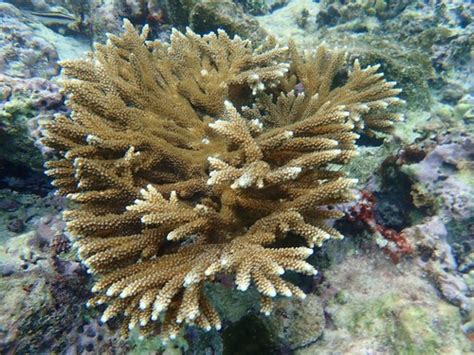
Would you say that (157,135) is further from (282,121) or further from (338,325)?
(338,325)

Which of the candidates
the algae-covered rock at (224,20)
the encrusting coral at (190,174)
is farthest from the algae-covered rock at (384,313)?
the algae-covered rock at (224,20)

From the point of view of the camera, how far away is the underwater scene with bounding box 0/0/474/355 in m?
2.55

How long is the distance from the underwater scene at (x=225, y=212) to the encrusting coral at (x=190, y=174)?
16mm

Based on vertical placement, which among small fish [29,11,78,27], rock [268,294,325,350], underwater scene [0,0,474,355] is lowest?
rock [268,294,325,350]

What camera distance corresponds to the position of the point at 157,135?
3.18 metres

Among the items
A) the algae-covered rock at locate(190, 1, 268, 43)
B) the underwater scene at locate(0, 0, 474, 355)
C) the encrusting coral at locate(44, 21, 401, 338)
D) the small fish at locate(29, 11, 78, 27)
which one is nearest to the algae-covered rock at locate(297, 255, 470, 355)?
the underwater scene at locate(0, 0, 474, 355)

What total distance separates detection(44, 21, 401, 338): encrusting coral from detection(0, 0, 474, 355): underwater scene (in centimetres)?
2

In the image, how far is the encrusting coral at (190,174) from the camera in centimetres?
247


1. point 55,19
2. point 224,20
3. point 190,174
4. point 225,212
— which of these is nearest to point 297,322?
point 225,212

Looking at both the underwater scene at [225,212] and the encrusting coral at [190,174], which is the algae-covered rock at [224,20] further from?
the encrusting coral at [190,174]

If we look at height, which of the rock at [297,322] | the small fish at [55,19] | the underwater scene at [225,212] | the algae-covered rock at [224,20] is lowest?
the rock at [297,322]

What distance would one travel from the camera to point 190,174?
3076 mm

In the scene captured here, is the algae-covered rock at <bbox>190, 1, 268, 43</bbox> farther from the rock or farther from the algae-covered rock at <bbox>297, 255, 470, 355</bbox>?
the rock

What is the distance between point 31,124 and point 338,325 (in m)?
3.79
